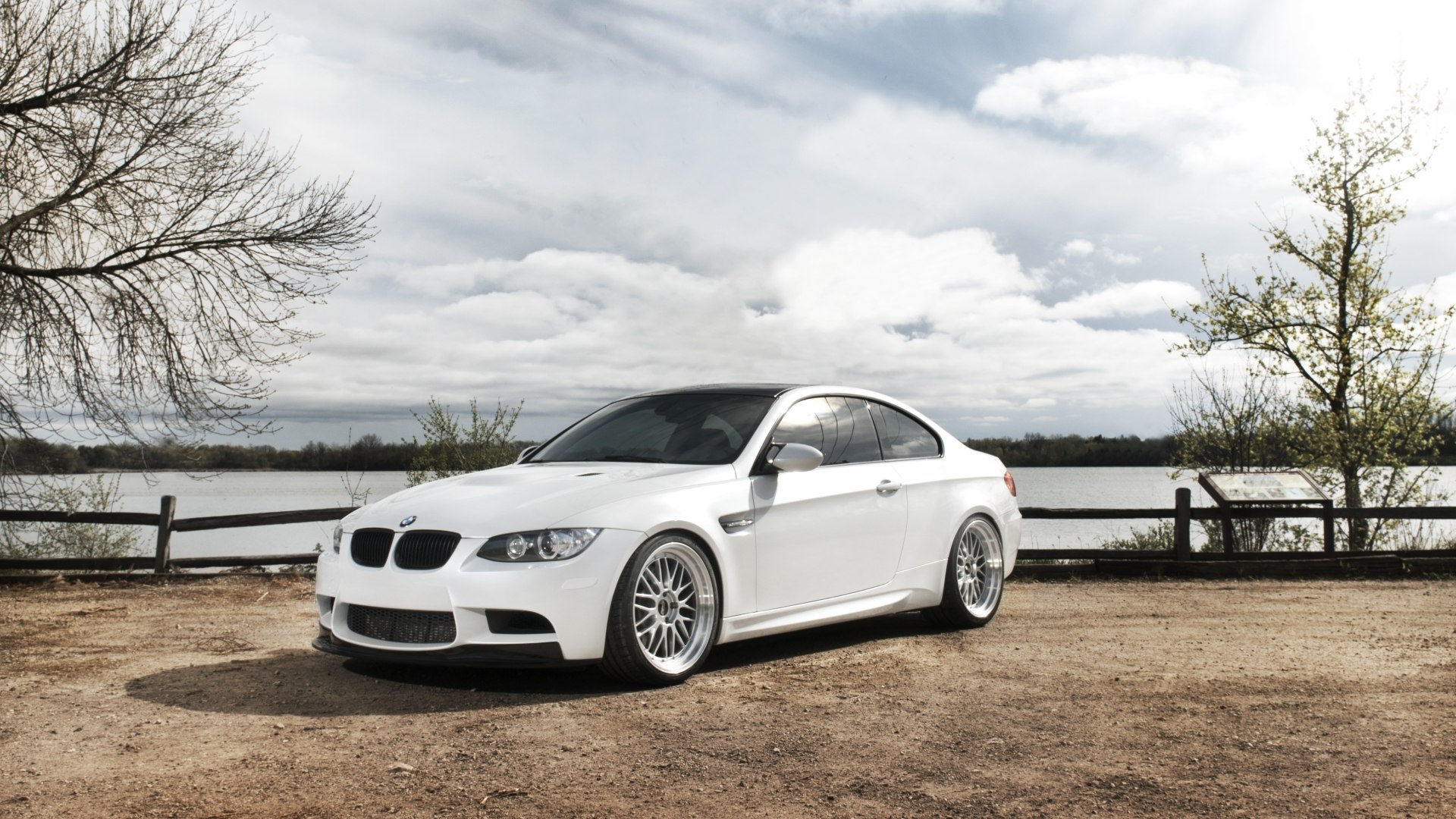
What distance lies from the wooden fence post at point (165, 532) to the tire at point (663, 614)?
9411mm

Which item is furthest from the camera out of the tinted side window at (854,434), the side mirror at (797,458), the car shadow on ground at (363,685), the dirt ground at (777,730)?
the tinted side window at (854,434)

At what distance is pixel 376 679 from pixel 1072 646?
4.60 meters

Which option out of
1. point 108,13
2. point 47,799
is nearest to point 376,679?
point 47,799

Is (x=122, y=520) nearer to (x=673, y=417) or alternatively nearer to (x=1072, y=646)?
(x=673, y=417)

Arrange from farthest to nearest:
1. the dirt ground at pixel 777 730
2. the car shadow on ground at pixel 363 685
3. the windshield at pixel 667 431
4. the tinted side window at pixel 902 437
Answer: the tinted side window at pixel 902 437 < the windshield at pixel 667 431 < the car shadow on ground at pixel 363 685 < the dirt ground at pixel 777 730

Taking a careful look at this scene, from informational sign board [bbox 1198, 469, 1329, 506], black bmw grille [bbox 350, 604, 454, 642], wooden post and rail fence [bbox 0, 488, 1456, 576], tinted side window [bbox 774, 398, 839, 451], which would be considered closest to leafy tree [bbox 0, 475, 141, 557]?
wooden post and rail fence [bbox 0, 488, 1456, 576]

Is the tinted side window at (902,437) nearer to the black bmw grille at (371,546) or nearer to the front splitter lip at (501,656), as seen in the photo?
the front splitter lip at (501,656)

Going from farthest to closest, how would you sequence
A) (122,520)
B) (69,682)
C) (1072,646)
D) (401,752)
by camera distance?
(122,520) → (1072,646) → (69,682) → (401,752)

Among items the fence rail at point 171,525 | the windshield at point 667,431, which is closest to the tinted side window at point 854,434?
the windshield at point 667,431

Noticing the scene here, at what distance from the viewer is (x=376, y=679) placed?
6082 mm

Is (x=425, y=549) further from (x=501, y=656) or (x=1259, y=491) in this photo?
(x=1259, y=491)

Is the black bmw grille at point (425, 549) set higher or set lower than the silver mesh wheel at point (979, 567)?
higher

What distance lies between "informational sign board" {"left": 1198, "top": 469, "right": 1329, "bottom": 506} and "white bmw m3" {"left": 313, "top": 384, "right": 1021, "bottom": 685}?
7275mm

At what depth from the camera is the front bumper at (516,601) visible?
210 inches
